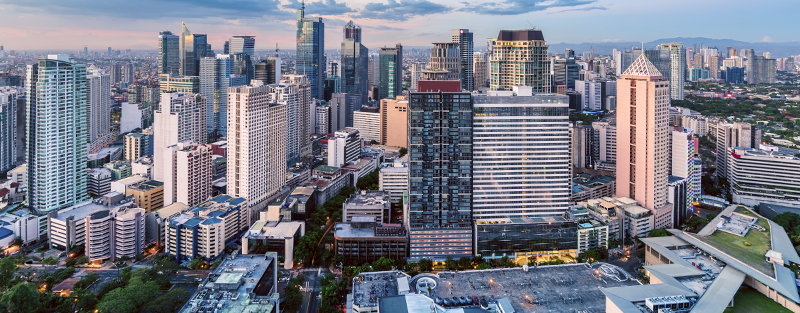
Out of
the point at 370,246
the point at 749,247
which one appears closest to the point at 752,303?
the point at 749,247

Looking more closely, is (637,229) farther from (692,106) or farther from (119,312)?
(692,106)

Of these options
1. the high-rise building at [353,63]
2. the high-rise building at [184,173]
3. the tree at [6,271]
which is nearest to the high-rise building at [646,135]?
the high-rise building at [184,173]

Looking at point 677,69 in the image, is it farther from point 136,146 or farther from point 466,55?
point 136,146

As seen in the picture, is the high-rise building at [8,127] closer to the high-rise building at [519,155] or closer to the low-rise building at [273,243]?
the low-rise building at [273,243]

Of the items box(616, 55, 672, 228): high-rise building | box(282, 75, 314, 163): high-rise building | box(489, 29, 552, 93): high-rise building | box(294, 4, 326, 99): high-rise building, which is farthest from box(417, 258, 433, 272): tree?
box(294, 4, 326, 99): high-rise building

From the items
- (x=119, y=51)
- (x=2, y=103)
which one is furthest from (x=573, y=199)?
(x=119, y=51)

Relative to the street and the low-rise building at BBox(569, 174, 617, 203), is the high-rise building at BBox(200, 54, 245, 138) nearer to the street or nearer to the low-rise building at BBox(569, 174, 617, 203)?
the street
